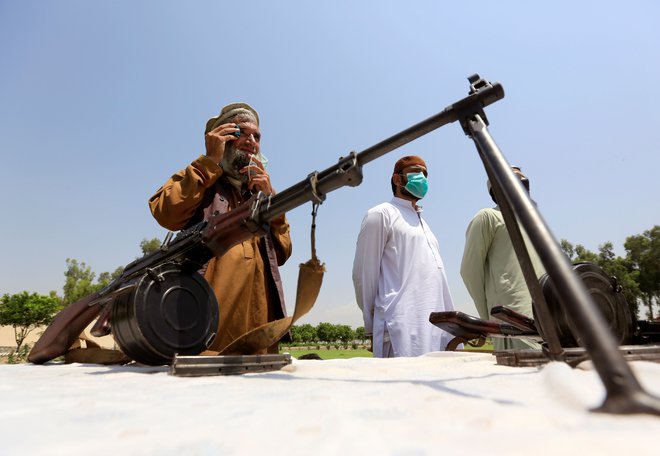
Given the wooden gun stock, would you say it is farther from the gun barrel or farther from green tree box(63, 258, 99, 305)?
green tree box(63, 258, 99, 305)

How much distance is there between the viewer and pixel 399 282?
3.81 meters

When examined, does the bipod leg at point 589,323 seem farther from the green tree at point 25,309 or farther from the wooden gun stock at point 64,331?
the green tree at point 25,309

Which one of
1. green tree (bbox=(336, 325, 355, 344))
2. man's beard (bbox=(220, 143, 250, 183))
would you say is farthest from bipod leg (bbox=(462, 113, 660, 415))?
green tree (bbox=(336, 325, 355, 344))

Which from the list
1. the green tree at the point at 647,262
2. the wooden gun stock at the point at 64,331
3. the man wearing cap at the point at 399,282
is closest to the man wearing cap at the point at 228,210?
the wooden gun stock at the point at 64,331

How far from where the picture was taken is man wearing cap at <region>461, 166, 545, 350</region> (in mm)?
3709

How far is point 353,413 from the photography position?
2.53 ft

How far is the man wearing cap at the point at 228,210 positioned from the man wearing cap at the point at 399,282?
1.12 meters

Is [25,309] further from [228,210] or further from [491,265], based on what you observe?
[491,265]

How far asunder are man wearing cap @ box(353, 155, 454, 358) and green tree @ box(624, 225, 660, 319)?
30.9 m

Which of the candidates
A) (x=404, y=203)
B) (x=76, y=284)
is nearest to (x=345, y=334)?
(x=76, y=284)

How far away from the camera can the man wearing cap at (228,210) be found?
2.57m

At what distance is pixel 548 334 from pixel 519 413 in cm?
76

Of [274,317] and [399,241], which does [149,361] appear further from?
[399,241]

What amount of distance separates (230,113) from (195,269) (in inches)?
67.5
